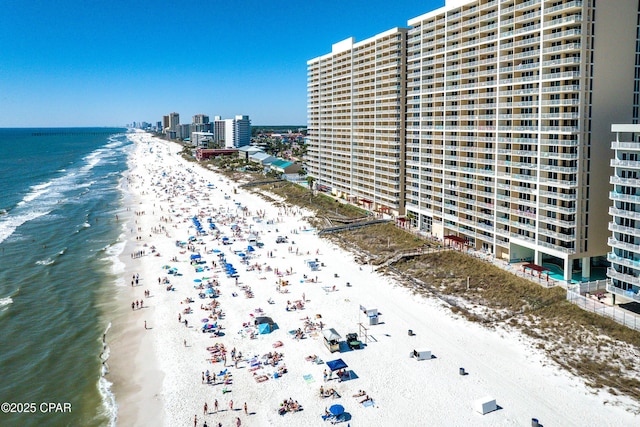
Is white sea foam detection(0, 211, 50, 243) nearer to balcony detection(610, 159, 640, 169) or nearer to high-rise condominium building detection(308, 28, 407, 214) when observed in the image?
high-rise condominium building detection(308, 28, 407, 214)

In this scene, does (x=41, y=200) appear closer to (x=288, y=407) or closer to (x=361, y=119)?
(x=361, y=119)

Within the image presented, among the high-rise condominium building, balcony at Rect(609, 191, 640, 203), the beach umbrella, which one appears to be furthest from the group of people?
the high-rise condominium building

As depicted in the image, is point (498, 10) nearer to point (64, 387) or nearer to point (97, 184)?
point (64, 387)

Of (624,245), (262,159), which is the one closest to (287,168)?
(262,159)

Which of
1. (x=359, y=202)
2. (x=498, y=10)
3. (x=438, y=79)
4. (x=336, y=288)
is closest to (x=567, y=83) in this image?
(x=498, y=10)

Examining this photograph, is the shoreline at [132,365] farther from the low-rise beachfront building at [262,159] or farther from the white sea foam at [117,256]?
the low-rise beachfront building at [262,159]

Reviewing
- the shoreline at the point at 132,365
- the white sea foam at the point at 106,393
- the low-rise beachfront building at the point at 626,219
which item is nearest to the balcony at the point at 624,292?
the low-rise beachfront building at the point at 626,219
